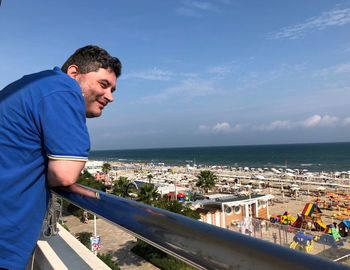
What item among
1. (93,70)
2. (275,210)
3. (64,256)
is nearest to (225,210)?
(275,210)

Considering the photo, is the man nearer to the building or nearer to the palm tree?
the building

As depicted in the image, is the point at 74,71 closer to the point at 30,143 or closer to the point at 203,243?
the point at 30,143

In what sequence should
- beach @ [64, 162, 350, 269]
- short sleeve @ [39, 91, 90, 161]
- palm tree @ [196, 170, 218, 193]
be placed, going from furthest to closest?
palm tree @ [196, 170, 218, 193] < beach @ [64, 162, 350, 269] < short sleeve @ [39, 91, 90, 161]

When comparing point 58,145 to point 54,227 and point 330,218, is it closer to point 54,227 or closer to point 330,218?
point 54,227

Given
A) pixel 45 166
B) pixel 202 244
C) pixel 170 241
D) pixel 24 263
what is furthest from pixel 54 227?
pixel 202 244

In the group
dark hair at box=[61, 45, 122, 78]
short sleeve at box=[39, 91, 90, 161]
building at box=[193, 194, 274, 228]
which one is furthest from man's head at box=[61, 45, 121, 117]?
building at box=[193, 194, 274, 228]

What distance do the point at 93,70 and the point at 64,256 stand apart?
0.84 m

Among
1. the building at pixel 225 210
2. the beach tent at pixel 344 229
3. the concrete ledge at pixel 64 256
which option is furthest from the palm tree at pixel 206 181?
the concrete ledge at pixel 64 256

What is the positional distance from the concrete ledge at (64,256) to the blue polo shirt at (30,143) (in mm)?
399

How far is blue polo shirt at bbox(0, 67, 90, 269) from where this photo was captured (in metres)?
0.92

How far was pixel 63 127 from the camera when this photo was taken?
2.98ft

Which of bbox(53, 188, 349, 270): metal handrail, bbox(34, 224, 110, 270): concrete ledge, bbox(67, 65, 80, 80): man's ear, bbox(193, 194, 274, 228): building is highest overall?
bbox(67, 65, 80, 80): man's ear

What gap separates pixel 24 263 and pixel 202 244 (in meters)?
0.66

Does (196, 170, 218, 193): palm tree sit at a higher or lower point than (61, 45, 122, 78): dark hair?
lower
